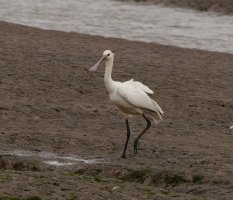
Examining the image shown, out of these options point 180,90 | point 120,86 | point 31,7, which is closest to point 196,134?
point 120,86

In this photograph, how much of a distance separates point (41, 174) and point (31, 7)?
21.6 metres

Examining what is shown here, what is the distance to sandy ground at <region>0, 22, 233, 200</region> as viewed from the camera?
33.0 ft

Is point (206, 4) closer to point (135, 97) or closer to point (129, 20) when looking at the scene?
point (129, 20)

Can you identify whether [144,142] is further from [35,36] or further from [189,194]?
[35,36]

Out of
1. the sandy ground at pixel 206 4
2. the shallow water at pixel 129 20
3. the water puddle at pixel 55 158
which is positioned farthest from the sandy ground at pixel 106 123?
the sandy ground at pixel 206 4

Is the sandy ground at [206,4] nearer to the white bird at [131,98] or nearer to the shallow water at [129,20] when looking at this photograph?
the shallow water at [129,20]

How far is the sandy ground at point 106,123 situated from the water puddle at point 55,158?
0.28 ft

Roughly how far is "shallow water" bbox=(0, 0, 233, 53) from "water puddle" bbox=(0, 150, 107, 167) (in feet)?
42.7

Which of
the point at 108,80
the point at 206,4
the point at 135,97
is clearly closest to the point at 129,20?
the point at 206,4

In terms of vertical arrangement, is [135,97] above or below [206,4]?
below

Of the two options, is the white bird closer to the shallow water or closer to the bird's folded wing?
the bird's folded wing

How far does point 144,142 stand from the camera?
12617 mm

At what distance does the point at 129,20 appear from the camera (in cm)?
2998

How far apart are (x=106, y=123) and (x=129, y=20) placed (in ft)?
54.2
